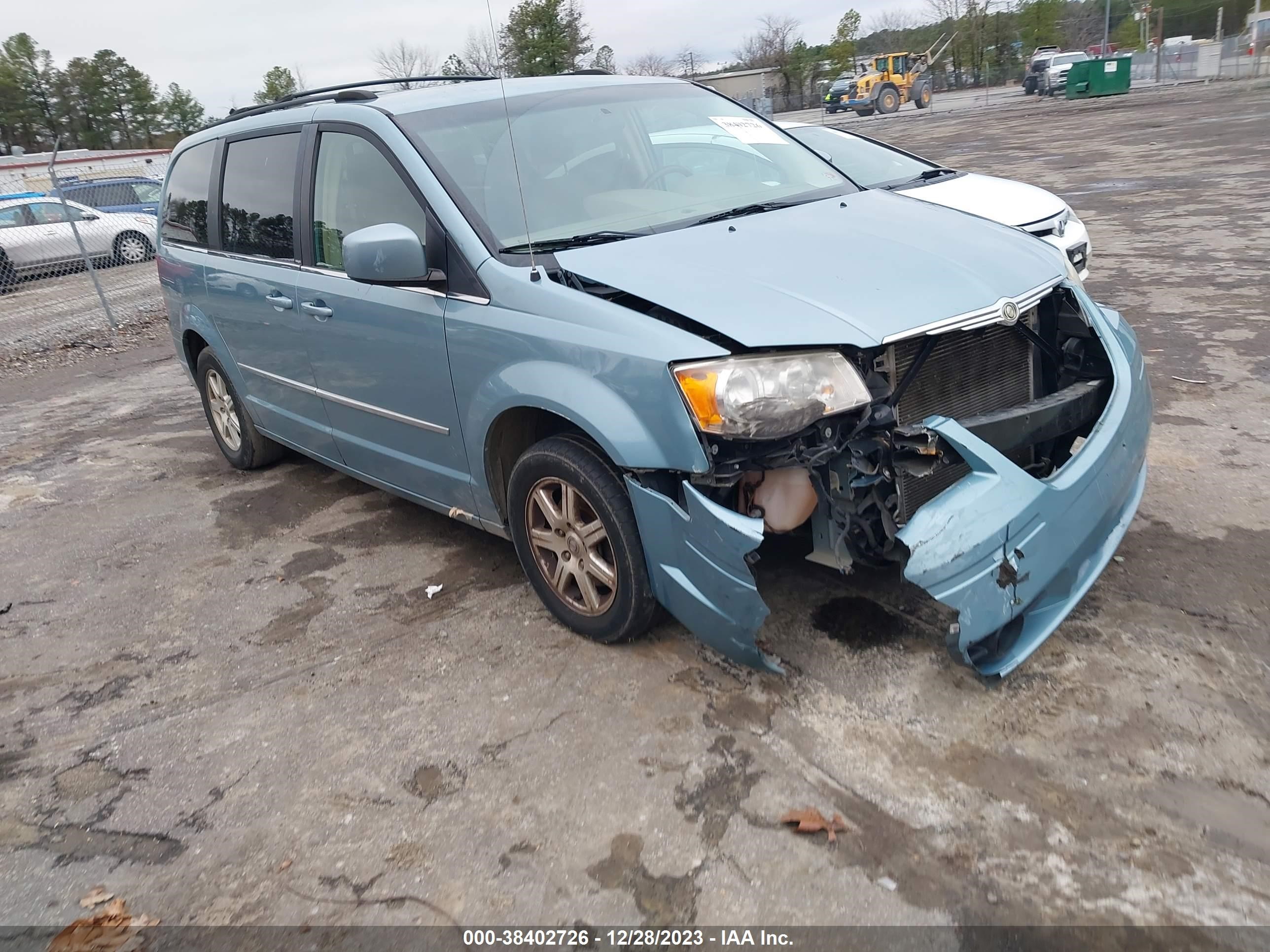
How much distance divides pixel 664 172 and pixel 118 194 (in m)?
17.9

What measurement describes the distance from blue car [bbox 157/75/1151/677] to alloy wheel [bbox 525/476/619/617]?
11 millimetres

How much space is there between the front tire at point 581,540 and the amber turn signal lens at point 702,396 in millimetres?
437

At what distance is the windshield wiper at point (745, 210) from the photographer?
367 cm

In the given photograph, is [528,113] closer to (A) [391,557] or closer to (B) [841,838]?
(A) [391,557]

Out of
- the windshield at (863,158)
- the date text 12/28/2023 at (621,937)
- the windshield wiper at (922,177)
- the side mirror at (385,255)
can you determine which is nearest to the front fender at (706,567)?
the date text 12/28/2023 at (621,937)

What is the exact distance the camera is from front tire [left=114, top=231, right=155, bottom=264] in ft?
51.2

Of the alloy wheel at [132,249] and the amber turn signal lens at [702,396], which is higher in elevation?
the amber turn signal lens at [702,396]

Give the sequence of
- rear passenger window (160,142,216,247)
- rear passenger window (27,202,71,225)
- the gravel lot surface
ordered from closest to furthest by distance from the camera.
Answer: the gravel lot surface < rear passenger window (160,142,216,247) < rear passenger window (27,202,71,225)

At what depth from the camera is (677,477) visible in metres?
2.96

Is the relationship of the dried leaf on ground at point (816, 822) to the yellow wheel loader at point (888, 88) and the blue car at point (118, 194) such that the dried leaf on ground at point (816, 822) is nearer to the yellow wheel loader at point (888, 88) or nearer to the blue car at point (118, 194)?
the blue car at point (118, 194)

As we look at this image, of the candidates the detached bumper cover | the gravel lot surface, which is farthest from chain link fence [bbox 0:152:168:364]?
the detached bumper cover

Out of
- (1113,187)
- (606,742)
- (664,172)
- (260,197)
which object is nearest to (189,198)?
(260,197)

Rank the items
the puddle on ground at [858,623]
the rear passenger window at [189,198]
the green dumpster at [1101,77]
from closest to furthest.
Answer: the puddle on ground at [858,623] → the rear passenger window at [189,198] → the green dumpster at [1101,77]

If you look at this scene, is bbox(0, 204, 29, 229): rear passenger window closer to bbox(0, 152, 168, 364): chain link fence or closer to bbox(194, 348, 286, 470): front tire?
bbox(0, 152, 168, 364): chain link fence
